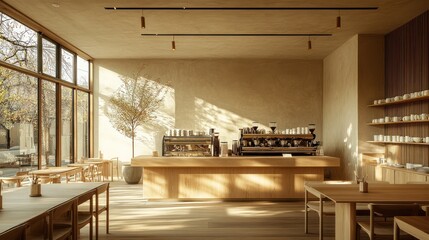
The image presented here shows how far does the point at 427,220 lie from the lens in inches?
98.3

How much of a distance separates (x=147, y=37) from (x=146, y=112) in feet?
9.07

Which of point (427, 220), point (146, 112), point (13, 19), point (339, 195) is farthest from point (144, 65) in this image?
point (427, 220)

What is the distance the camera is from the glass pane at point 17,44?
6.22 m

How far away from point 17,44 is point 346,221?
20.7 feet

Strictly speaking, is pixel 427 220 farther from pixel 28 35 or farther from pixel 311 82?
pixel 311 82

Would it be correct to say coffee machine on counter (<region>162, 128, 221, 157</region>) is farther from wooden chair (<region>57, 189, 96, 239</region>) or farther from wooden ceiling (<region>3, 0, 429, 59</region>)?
wooden chair (<region>57, 189, 96, 239</region>)

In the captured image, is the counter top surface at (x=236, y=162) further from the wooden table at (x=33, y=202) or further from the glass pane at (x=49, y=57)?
the glass pane at (x=49, y=57)

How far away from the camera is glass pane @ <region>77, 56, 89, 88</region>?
964 cm

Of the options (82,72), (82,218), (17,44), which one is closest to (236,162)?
(82,218)

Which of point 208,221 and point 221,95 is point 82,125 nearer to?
point 221,95

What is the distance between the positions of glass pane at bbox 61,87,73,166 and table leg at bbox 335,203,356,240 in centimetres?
680

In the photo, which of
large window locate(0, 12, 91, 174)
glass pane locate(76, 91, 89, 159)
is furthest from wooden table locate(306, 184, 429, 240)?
glass pane locate(76, 91, 89, 159)

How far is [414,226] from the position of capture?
92.3 inches

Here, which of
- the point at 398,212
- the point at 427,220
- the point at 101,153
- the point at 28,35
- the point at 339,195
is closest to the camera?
the point at 427,220
